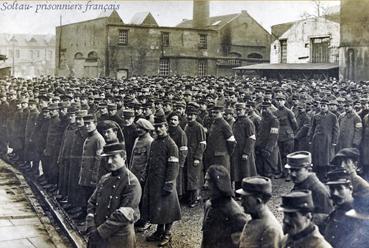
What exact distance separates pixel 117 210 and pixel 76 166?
4086 mm

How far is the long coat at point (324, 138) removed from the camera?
35.8 feet

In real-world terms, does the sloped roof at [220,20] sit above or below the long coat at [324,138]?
above

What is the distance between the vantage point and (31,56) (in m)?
65.1

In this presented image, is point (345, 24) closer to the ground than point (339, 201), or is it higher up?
higher up

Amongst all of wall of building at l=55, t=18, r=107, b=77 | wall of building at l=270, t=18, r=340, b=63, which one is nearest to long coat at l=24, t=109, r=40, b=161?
wall of building at l=270, t=18, r=340, b=63

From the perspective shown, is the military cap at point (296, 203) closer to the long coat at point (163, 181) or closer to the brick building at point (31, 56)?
the long coat at point (163, 181)

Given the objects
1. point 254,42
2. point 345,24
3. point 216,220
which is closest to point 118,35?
point 254,42

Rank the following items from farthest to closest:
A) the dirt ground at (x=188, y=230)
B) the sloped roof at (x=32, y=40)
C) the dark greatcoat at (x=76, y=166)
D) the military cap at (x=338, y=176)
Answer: the sloped roof at (x=32, y=40)
the dark greatcoat at (x=76, y=166)
the dirt ground at (x=188, y=230)
the military cap at (x=338, y=176)

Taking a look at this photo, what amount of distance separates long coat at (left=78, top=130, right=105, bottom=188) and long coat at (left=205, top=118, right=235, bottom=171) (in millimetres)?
2255

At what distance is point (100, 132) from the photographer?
28.4 ft

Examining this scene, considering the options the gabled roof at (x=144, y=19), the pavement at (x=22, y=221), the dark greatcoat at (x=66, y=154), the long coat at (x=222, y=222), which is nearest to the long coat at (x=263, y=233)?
the long coat at (x=222, y=222)

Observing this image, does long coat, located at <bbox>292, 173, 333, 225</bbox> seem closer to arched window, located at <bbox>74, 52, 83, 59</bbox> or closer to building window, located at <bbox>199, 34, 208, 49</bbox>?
arched window, located at <bbox>74, 52, 83, 59</bbox>

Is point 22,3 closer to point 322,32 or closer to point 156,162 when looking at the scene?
point 156,162

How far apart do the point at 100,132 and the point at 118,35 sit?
28916 mm
